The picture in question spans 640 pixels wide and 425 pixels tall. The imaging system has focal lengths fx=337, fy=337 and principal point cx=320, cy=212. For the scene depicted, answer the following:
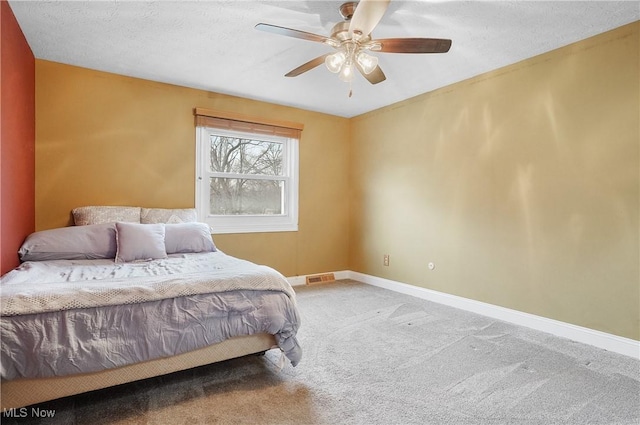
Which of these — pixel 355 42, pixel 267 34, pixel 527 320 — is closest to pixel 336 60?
pixel 355 42

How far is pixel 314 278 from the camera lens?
4.70 metres

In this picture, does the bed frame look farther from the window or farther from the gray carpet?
the window

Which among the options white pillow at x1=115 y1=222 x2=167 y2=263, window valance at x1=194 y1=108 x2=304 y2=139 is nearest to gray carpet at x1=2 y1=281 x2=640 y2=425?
white pillow at x1=115 y1=222 x2=167 y2=263

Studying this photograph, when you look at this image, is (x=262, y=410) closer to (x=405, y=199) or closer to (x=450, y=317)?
(x=450, y=317)

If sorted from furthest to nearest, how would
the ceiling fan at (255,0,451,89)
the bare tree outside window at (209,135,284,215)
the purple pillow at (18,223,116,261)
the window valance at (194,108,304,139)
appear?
the bare tree outside window at (209,135,284,215)
the window valance at (194,108,304,139)
the purple pillow at (18,223,116,261)
the ceiling fan at (255,0,451,89)

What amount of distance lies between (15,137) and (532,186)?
4163mm

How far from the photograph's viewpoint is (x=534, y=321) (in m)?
2.98

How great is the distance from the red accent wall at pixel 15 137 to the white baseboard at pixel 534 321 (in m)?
3.76

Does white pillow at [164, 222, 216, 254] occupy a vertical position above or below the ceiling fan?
below

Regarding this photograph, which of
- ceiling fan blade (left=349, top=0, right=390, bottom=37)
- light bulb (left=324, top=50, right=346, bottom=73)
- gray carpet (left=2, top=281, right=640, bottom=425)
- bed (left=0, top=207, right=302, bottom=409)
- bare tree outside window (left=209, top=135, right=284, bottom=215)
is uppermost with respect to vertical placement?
ceiling fan blade (left=349, top=0, right=390, bottom=37)

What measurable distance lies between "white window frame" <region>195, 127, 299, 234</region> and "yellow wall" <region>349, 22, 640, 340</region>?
1316 millimetres

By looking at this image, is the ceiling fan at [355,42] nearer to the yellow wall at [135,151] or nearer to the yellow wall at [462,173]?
the yellow wall at [462,173]

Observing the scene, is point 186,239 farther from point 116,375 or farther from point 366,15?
point 366,15

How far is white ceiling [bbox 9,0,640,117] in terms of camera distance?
2279mm
